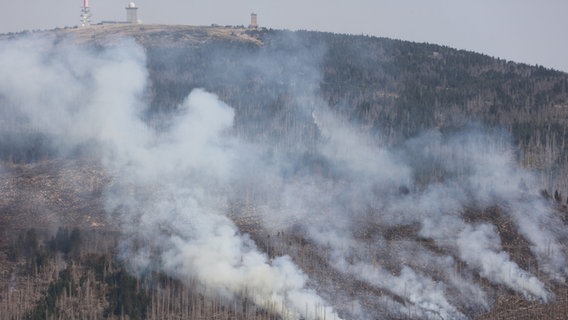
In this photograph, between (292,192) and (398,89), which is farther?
(398,89)

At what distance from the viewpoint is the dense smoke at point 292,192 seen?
92562 millimetres

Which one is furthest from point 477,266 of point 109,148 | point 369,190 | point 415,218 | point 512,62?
point 512,62

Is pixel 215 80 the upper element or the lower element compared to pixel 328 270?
upper

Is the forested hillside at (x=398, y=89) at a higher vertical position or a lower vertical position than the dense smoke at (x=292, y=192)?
higher

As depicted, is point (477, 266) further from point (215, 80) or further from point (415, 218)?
point (215, 80)

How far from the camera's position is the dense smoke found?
92562mm

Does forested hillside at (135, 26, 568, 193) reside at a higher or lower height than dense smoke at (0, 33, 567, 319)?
higher

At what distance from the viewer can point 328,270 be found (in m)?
95.1

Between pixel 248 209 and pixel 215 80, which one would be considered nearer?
pixel 248 209

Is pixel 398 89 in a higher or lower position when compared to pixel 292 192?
higher

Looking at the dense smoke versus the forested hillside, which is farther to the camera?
the forested hillside

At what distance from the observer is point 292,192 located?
4761 inches

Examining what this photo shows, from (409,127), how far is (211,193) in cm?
4987

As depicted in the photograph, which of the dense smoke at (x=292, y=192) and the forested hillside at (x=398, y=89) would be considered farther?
the forested hillside at (x=398, y=89)
